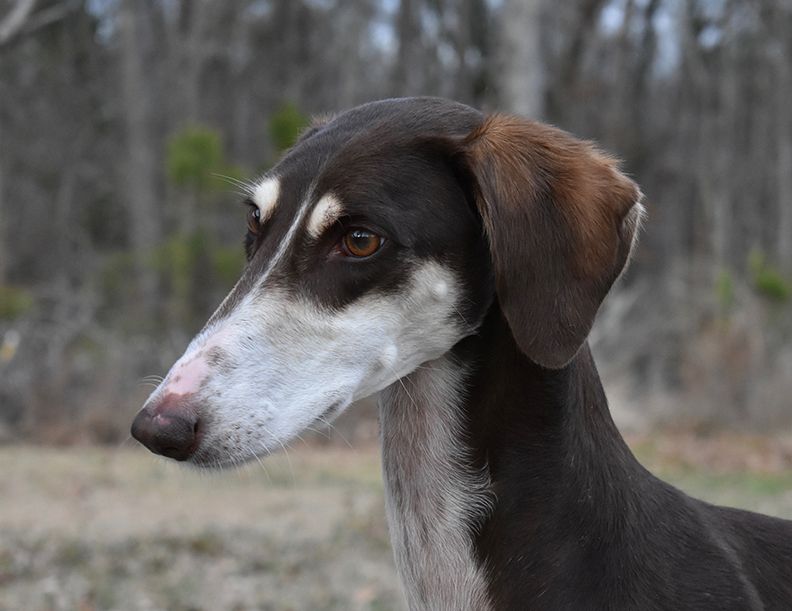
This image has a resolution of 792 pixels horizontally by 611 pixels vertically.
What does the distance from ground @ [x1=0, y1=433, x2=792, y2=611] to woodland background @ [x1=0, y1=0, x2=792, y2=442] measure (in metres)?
2.58

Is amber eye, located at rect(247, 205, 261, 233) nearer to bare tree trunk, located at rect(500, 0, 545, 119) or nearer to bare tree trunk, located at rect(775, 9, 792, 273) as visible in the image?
bare tree trunk, located at rect(500, 0, 545, 119)

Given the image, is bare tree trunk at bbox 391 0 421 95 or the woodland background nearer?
the woodland background

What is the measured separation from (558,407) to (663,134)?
30163 millimetres

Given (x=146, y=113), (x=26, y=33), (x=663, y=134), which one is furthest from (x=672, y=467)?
(x=663, y=134)

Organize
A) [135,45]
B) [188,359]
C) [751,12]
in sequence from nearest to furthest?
1. [188,359]
2. [135,45]
3. [751,12]

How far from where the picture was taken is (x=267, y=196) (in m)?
2.58

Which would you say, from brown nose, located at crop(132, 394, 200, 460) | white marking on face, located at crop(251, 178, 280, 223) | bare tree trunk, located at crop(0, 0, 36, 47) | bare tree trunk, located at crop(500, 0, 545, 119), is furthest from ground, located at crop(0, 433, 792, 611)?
bare tree trunk, located at crop(500, 0, 545, 119)

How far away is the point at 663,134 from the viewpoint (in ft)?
102

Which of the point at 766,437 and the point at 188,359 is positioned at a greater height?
the point at 766,437

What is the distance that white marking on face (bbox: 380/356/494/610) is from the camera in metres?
2.51

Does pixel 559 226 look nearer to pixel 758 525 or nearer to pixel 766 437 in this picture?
pixel 758 525

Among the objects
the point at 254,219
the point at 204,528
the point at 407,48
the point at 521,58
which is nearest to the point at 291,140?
the point at 521,58

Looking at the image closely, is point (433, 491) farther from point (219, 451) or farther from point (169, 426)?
point (169, 426)

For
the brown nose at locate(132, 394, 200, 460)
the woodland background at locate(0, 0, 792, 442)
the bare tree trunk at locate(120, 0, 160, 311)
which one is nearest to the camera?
the brown nose at locate(132, 394, 200, 460)
